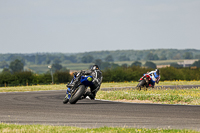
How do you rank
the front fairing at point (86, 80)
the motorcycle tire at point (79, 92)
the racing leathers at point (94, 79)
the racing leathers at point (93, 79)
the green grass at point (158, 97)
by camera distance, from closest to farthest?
the motorcycle tire at point (79, 92) < the front fairing at point (86, 80) < the racing leathers at point (93, 79) < the racing leathers at point (94, 79) < the green grass at point (158, 97)

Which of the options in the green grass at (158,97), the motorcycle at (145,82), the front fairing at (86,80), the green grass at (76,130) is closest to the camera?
the green grass at (76,130)

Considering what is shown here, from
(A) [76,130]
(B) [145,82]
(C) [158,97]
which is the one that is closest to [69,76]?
(B) [145,82]

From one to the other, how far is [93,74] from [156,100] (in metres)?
4.56

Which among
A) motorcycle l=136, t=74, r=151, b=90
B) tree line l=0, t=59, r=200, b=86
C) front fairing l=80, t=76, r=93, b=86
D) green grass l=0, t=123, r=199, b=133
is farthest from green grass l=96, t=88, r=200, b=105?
tree line l=0, t=59, r=200, b=86

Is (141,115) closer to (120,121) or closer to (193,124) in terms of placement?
(120,121)

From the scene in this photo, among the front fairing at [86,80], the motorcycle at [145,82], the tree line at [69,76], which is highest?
the front fairing at [86,80]

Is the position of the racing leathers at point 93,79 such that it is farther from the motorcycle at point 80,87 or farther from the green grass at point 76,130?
the green grass at point 76,130

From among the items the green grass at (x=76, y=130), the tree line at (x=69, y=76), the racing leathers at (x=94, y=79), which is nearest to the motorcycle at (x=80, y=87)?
the racing leathers at (x=94, y=79)

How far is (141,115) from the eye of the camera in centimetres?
1612

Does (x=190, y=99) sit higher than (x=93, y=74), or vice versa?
(x=93, y=74)

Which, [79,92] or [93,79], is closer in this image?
[79,92]

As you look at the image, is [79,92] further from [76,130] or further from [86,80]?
[76,130]

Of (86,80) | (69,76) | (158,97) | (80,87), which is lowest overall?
(69,76)

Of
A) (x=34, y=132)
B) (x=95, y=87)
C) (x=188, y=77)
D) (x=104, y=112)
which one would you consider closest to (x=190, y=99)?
(x=95, y=87)
